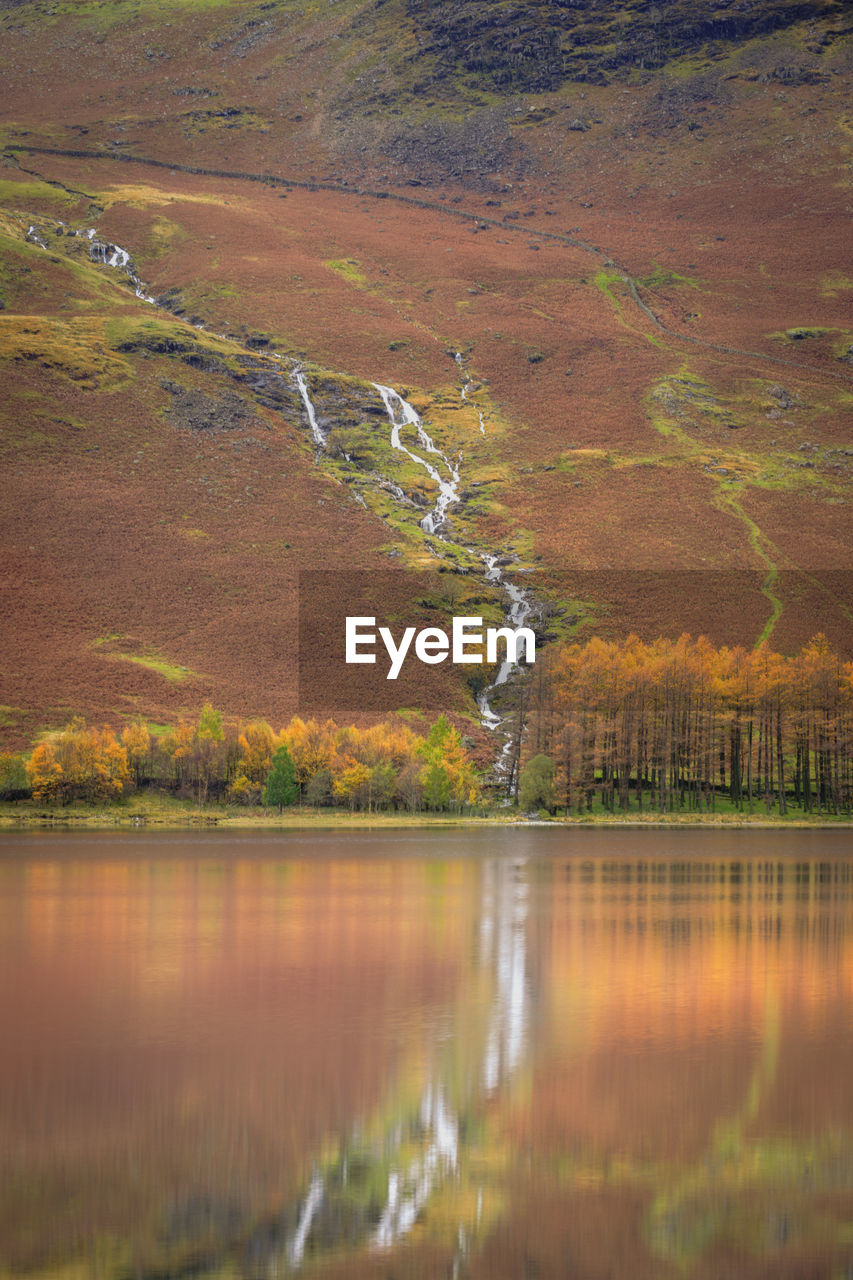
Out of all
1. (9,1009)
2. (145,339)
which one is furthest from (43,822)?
(145,339)

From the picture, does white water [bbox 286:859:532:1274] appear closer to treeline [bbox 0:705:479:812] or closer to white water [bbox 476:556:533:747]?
treeline [bbox 0:705:479:812]

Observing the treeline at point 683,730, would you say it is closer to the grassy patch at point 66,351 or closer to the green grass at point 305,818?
the green grass at point 305,818

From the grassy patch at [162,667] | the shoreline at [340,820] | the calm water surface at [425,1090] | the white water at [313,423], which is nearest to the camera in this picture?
the calm water surface at [425,1090]

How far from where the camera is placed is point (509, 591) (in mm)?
149625

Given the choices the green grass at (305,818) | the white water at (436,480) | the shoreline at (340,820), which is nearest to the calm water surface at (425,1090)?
the shoreline at (340,820)

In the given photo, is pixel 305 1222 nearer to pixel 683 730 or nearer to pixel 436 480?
pixel 683 730

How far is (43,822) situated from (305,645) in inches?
1761

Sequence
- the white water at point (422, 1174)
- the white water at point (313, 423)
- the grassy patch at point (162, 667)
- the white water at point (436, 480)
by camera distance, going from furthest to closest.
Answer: the white water at point (313, 423) < the white water at point (436, 480) < the grassy patch at point (162, 667) < the white water at point (422, 1174)

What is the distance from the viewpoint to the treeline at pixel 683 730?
95.7 metres

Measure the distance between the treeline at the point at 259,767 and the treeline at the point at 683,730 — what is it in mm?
7455

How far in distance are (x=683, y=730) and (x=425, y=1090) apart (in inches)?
3191

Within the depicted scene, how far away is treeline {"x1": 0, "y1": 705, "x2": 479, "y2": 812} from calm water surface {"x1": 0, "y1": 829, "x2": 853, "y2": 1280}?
5361 centimetres

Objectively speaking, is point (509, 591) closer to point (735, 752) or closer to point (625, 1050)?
point (735, 752)

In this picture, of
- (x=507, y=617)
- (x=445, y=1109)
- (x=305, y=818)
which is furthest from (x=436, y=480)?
(x=445, y=1109)
